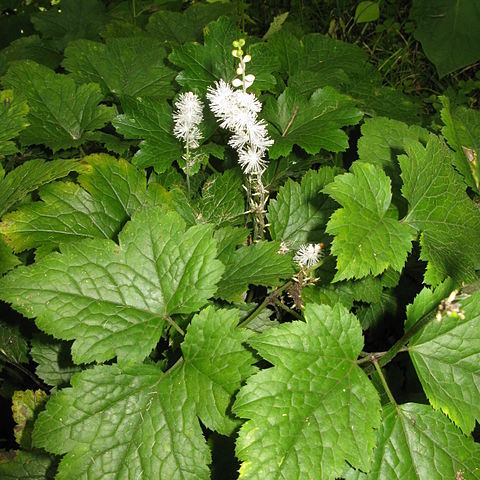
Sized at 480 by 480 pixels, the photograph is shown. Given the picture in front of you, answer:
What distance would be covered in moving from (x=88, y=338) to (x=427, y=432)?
2.93 feet

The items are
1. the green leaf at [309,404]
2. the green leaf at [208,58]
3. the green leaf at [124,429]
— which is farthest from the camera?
the green leaf at [208,58]

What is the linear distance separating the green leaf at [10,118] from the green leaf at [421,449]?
61.6 inches

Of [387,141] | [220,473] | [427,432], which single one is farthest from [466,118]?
[220,473]

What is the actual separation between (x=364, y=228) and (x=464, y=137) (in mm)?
837

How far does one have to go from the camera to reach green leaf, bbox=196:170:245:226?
1768 mm

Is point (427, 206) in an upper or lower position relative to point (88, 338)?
lower

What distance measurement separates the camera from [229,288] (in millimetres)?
1435

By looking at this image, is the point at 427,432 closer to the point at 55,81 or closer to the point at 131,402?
the point at 131,402

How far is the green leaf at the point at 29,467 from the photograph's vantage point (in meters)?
1.47

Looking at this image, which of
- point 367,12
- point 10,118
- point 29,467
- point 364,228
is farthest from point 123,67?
point 367,12

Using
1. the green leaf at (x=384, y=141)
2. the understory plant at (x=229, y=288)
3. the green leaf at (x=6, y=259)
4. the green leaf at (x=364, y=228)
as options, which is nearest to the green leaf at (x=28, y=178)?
the understory plant at (x=229, y=288)

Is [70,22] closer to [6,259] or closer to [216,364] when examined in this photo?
[6,259]

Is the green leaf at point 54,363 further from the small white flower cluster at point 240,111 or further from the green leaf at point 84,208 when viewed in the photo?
the small white flower cluster at point 240,111

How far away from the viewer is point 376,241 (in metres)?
1.31
